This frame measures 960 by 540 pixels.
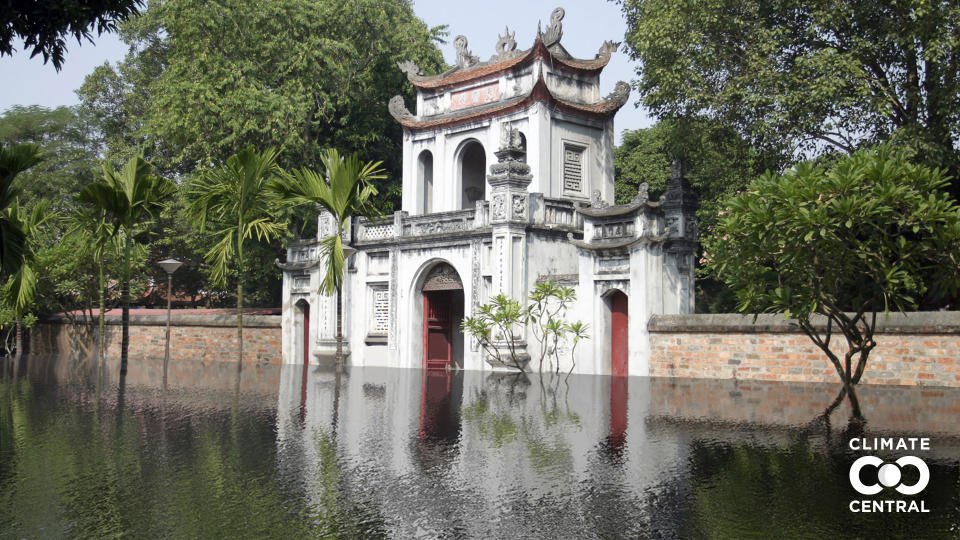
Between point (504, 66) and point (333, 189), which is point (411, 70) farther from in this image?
point (333, 189)

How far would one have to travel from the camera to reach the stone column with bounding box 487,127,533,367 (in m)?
25.2

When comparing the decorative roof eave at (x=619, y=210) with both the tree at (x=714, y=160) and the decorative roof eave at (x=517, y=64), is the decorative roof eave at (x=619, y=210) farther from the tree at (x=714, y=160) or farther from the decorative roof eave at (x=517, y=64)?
the decorative roof eave at (x=517, y=64)

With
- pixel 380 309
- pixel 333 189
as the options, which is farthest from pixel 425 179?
pixel 333 189

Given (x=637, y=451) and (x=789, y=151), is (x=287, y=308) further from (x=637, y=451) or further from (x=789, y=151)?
(x=637, y=451)

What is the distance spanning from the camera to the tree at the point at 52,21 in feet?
29.8

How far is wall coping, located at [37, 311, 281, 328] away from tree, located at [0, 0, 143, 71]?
75.9 feet

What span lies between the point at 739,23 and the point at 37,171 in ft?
110

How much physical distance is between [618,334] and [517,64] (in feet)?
32.0

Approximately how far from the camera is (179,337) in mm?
35406

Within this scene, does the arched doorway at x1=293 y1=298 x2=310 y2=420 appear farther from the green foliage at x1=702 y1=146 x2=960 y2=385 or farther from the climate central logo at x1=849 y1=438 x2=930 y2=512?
the climate central logo at x1=849 y1=438 x2=930 y2=512

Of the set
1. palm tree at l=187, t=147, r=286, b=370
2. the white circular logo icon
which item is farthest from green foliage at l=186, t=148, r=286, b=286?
the white circular logo icon

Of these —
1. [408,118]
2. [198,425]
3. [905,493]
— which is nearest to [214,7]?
[408,118]

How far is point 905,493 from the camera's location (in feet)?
25.2

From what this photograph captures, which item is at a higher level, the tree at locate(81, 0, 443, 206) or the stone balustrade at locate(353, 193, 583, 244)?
the tree at locate(81, 0, 443, 206)
